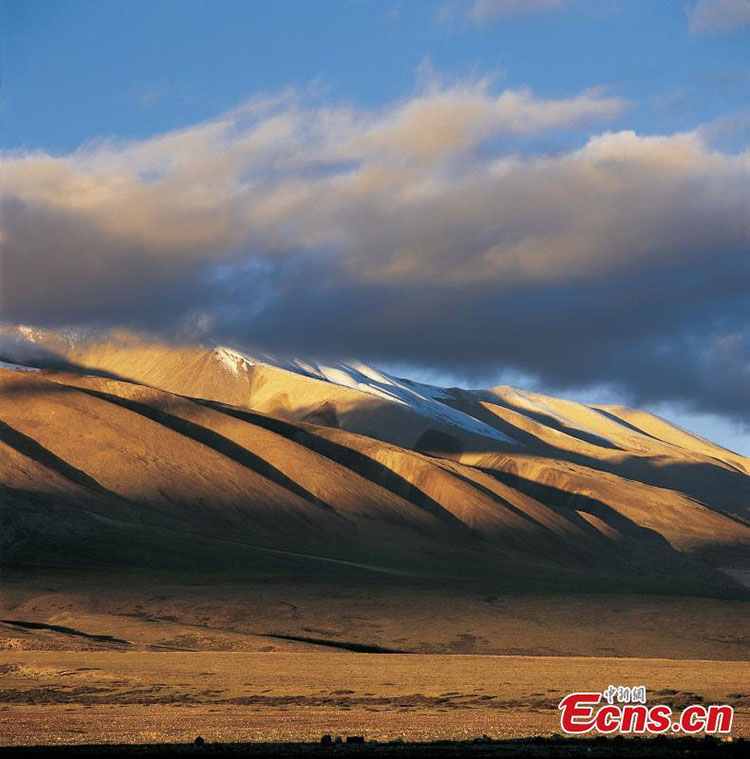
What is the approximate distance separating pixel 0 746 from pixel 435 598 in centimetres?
6802

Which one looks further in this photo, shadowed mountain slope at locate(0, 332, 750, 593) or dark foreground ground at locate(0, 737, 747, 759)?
shadowed mountain slope at locate(0, 332, 750, 593)

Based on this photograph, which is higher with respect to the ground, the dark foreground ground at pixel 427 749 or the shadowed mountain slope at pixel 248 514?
the shadowed mountain slope at pixel 248 514

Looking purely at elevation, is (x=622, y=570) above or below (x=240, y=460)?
below

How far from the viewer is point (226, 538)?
144000 millimetres

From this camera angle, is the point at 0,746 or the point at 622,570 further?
the point at 622,570

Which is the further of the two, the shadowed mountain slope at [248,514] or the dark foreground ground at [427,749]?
the shadowed mountain slope at [248,514]

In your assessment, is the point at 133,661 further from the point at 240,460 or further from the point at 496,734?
the point at 240,460

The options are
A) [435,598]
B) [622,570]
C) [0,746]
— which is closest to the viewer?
[0,746]

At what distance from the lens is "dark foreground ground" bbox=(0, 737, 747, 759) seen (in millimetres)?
31266

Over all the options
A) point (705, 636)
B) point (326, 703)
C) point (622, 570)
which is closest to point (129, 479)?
point (622, 570)

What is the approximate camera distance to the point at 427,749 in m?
32.3

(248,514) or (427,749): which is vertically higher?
(248,514)

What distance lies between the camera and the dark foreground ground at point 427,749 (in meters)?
31.3

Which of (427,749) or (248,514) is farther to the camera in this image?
(248,514)
